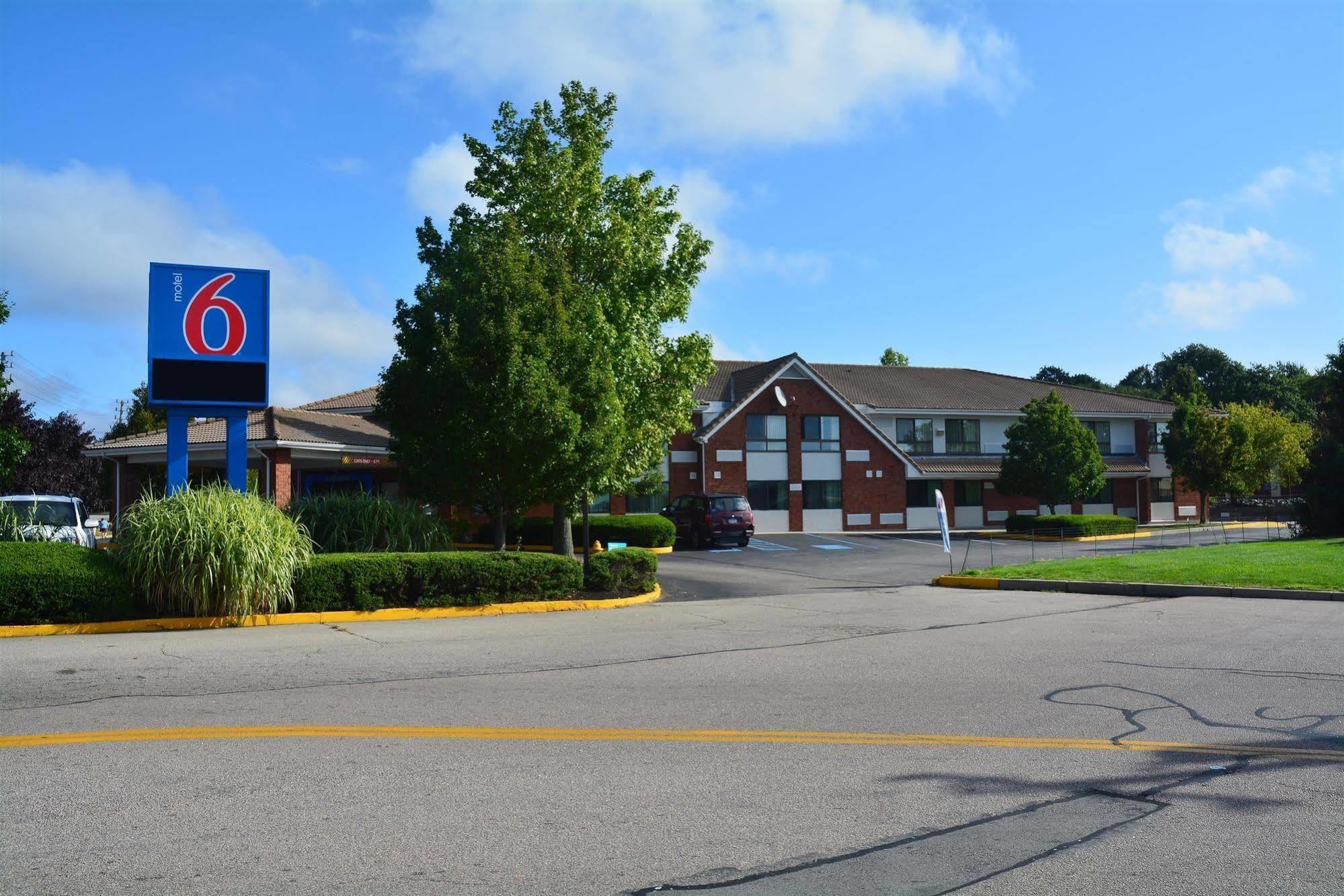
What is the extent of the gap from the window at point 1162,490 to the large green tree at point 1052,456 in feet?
37.2

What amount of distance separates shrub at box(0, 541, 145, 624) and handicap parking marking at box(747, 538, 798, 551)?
22422 millimetres

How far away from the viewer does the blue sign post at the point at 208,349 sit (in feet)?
54.1

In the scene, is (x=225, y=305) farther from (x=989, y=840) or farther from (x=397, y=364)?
(x=989, y=840)

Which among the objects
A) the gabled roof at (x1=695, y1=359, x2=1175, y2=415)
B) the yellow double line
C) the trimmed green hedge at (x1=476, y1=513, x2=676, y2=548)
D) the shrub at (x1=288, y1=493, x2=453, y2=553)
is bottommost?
the yellow double line

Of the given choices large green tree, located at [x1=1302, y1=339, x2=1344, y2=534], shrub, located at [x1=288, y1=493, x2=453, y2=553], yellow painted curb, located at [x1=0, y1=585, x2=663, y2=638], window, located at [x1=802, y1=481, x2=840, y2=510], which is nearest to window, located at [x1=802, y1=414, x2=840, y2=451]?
window, located at [x1=802, y1=481, x2=840, y2=510]

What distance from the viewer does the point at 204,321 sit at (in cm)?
1684

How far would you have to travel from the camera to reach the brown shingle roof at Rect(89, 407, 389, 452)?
28219 millimetres

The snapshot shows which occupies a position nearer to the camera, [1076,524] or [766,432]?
[1076,524]

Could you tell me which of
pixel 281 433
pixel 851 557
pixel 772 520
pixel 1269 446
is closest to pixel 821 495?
pixel 772 520

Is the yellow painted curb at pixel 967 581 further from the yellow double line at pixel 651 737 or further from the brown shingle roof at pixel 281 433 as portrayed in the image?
the brown shingle roof at pixel 281 433

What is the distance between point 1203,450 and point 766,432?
2163 cm

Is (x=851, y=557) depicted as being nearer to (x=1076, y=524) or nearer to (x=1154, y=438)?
(x=1076, y=524)

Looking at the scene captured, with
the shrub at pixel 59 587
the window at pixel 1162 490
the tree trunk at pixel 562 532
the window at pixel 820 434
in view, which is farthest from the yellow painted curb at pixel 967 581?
the window at pixel 1162 490

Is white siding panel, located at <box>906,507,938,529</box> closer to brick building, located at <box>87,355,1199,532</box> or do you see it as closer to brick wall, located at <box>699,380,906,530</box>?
brick building, located at <box>87,355,1199,532</box>
